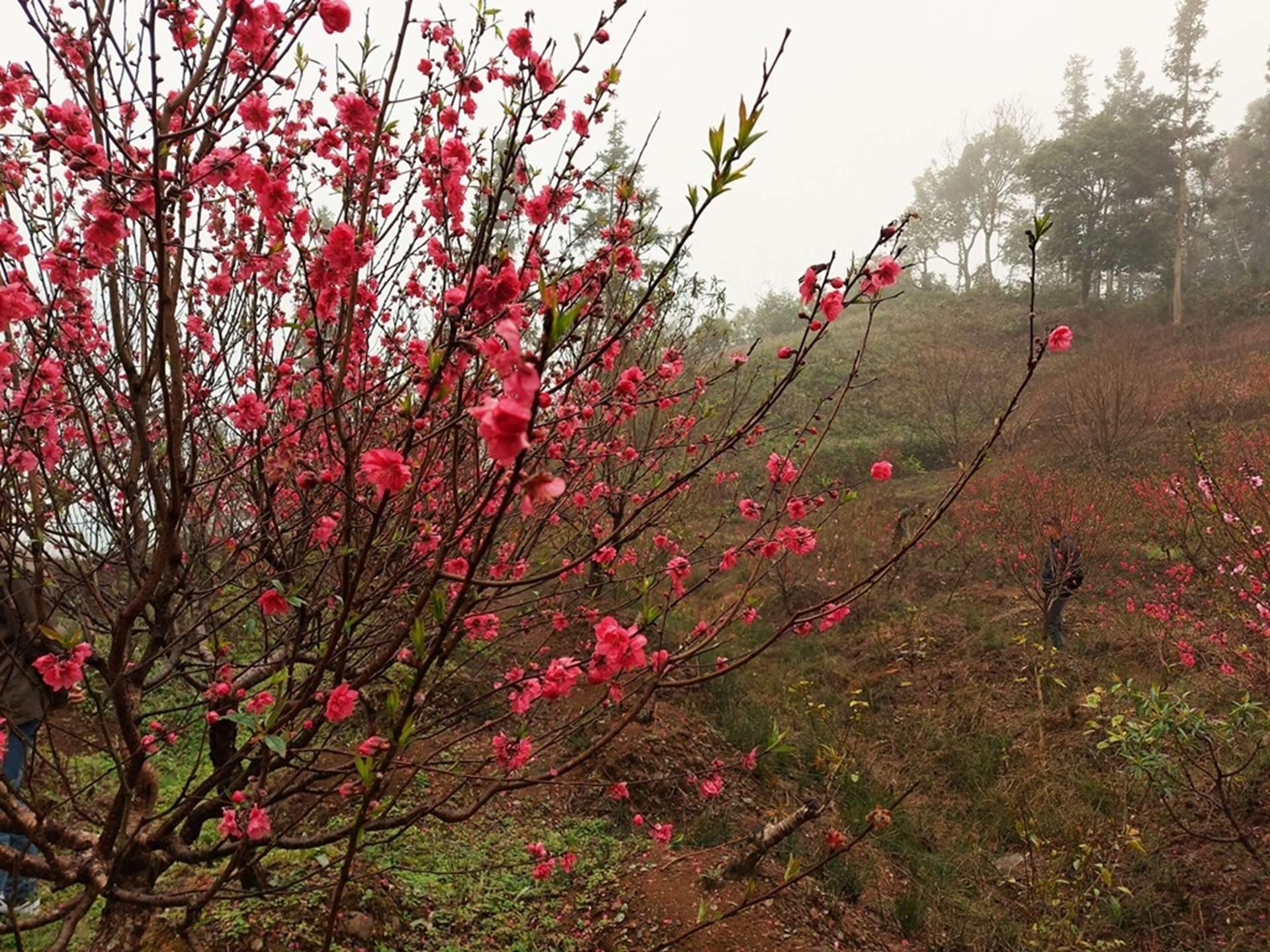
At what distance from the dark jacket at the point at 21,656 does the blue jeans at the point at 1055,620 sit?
8311 mm

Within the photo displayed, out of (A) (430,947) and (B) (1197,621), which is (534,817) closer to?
(A) (430,947)

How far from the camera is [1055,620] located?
7.49 m

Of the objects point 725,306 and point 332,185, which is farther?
point 725,306

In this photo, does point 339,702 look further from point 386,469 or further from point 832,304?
point 832,304

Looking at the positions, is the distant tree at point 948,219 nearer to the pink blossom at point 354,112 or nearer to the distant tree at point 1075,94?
the distant tree at point 1075,94

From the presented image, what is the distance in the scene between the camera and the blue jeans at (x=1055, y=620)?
7.45 m

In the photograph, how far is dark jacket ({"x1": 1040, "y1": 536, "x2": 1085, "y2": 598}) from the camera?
23.9ft

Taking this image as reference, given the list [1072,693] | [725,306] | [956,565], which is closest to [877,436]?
[956,565]

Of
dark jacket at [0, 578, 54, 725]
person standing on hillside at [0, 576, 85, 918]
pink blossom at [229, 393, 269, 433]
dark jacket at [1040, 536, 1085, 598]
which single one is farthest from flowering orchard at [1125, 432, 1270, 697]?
dark jacket at [0, 578, 54, 725]

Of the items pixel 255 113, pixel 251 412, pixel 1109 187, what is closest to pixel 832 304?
pixel 255 113

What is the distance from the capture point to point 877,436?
57.6 ft

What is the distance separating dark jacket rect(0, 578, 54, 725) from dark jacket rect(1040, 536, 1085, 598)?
26.8 feet

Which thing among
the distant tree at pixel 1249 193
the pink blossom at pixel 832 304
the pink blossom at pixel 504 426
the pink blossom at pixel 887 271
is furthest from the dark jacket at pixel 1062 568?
the distant tree at pixel 1249 193

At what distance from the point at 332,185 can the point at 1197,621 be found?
8.50 meters
